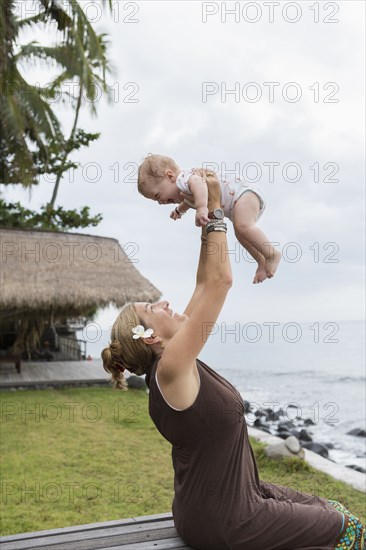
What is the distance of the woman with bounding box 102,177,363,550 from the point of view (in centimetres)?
196

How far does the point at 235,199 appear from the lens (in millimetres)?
2379

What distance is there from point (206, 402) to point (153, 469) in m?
4.64

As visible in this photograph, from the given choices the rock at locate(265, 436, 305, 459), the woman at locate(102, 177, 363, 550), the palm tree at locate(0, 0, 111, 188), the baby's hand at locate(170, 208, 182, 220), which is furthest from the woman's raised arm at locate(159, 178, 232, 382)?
the palm tree at locate(0, 0, 111, 188)

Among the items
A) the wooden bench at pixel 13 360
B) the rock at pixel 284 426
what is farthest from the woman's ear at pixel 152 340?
the wooden bench at pixel 13 360

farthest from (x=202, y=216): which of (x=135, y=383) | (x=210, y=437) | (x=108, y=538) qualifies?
(x=135, y=383)

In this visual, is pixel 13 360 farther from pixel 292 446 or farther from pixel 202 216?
pixel 202 216

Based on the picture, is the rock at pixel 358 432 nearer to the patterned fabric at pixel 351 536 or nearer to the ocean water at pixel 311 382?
the ocean water at pixel 311 382

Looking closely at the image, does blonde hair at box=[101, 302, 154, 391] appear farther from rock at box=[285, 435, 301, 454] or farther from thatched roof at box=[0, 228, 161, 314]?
thatched roof at box=[0, 228, 161, 314]

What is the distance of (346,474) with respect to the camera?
627 centimetres

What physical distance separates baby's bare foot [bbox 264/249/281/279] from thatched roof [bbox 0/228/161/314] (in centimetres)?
949

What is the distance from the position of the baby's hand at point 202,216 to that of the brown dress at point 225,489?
535mm

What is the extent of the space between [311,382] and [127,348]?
83.3 feet

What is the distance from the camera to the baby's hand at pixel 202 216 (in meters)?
2.02

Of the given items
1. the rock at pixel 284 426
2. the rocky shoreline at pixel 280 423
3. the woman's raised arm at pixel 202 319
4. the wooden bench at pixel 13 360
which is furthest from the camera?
the wooden bench at pixel 13 360
